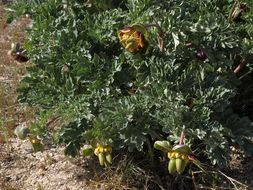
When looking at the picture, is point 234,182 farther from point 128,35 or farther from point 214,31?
point 128,35

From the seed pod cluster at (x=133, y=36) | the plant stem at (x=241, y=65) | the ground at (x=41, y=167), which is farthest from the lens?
the ground at (x=41, y=167)

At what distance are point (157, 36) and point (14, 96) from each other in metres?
1.72

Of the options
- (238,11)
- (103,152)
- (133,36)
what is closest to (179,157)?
(103,152)

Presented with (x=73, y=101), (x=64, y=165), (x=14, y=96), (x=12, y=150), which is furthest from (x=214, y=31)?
(x=14, y=96)

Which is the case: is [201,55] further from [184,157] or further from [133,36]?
[184,157]

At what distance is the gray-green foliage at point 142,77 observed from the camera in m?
2.40

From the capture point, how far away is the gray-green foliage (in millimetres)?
2400

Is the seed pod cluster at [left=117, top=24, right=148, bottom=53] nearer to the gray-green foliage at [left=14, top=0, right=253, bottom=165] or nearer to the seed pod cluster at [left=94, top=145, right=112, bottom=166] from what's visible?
the gray-green foliage at [left=14, top=0, right=253, bottom=165]

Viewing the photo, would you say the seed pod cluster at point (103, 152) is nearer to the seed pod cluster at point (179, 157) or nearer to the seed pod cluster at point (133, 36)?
the seed pod cluster at point (179, 157)

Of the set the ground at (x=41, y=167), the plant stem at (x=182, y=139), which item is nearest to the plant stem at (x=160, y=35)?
the plant stem at (x=182, y=139)

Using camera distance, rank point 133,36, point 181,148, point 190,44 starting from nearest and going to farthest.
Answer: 1. point 181,148
2. point 133,36
3. point 190,44

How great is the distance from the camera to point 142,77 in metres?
2.52

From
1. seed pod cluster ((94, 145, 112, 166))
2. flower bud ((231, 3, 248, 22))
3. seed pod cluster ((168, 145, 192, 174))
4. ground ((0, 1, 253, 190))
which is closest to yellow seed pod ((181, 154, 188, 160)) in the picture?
seed pod cluster ((168, 145, 192, 174))

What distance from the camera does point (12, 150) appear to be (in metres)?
3.34
